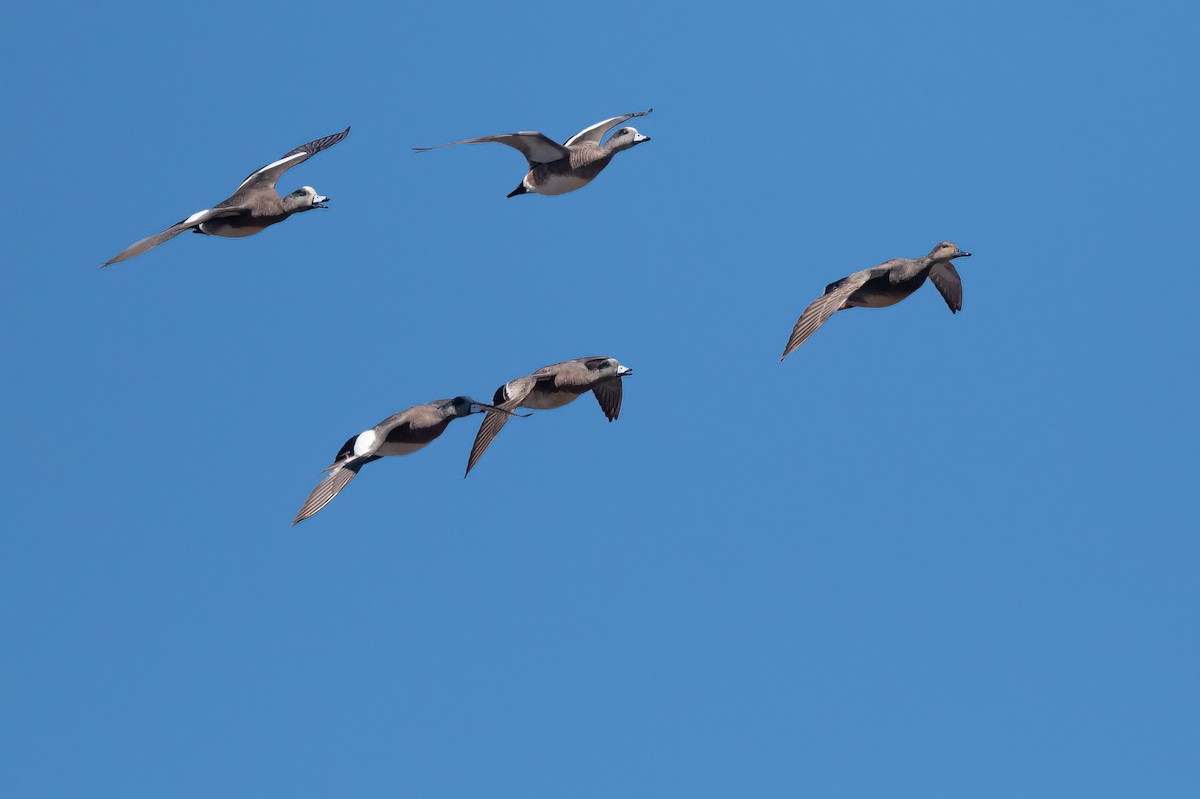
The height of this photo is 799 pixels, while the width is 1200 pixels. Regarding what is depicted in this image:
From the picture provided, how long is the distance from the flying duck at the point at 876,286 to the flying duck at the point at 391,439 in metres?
5.14

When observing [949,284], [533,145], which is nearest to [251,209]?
[533,145]

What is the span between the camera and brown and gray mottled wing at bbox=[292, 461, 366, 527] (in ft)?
87.6

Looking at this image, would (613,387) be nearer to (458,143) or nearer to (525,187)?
(525,187)

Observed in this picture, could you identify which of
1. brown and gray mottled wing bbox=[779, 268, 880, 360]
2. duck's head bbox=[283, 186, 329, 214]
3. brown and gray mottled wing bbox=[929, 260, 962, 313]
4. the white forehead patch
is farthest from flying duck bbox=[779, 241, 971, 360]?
duck's head bbox=[283, 186, 329, 214]

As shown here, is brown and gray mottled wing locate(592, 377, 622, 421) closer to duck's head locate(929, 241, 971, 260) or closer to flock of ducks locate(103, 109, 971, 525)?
flock of ducks locate(103, 109, 971, 525)

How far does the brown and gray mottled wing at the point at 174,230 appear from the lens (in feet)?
85.8

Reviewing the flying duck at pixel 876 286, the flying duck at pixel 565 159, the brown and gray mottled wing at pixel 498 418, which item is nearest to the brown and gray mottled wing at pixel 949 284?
the flying duck at pixel 876 286

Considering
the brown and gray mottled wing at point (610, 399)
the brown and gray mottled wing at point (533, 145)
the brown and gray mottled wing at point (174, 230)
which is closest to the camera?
the brown and gray mottled wing at point (174, 230)

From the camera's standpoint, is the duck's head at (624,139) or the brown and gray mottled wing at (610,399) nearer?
the duck's head at (624,139)

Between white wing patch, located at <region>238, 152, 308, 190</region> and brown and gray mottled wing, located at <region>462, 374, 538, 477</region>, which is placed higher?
white wing patch, located at <region>238, 152, 308, 190</region>

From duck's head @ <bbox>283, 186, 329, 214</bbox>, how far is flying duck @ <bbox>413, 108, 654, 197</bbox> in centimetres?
334

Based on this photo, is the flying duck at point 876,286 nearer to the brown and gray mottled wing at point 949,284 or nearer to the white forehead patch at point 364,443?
the brown and gray mottled wing at point 949,284

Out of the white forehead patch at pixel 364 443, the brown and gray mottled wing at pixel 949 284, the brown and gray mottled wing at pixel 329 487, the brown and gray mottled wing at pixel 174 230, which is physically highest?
the brown and gray mottled wing at pixel 174 230

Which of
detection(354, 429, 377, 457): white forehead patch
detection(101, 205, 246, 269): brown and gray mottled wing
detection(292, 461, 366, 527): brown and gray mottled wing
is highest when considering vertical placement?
detection(101, 205, 246, 269): brown and gray mottled wing
